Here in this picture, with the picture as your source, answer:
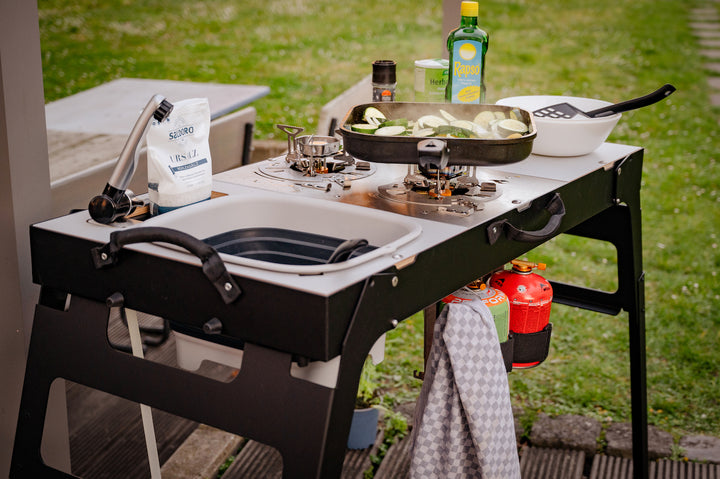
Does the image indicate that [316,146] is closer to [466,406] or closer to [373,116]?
[373,116]

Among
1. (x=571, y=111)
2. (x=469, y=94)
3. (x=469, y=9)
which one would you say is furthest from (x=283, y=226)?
(x=571, y=111)

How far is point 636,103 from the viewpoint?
2.07 meters

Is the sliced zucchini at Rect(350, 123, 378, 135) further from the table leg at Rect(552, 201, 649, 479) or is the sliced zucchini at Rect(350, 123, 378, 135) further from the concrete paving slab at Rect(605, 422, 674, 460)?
the concrete paving slab at Rect(605, 422, 674, 460)

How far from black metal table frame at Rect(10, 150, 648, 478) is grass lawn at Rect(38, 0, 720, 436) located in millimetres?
1629

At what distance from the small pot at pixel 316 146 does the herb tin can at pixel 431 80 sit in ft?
1.21

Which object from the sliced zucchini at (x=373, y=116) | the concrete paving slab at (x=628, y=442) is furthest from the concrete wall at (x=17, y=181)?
the concrete paving slab at (x=628, y=442)

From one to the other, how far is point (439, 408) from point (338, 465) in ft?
1.55

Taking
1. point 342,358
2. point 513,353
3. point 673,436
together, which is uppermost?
point 342,358

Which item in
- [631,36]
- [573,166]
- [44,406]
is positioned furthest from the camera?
[631,36]

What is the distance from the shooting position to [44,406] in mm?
1561

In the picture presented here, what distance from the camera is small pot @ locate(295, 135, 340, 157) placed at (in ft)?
6.26

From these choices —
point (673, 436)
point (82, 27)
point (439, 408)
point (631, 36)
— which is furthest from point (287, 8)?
point (439, 408)

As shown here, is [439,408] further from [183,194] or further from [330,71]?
[330,71]

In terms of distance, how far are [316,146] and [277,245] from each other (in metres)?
0.30
